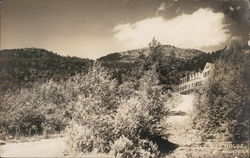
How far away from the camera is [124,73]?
12.4m

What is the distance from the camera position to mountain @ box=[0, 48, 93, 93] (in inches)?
354

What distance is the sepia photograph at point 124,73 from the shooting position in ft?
29.7

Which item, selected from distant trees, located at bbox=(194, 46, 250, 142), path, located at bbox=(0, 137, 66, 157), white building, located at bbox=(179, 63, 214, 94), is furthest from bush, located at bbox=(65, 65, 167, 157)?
distant trees, located at bbox=(194, 46, 250, 142)

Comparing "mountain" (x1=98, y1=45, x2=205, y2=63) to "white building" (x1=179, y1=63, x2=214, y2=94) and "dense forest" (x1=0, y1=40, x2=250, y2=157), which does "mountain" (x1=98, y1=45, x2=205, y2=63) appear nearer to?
"dense forest" (x1=0, y1=40, x2=250, y2=157)

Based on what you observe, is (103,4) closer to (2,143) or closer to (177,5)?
(177,5)

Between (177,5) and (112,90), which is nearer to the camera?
(177,5)

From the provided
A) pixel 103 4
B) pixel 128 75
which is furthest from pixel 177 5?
pixel 128 75

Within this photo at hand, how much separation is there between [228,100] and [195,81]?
1935mm

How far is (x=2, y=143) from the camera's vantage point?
895 cm

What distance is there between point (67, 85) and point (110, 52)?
10.5 feet

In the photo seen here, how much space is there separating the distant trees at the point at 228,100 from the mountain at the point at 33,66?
4.21 metres

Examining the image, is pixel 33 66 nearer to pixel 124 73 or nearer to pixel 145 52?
pixel 124 73

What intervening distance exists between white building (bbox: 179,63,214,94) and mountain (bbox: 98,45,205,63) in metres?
0.78

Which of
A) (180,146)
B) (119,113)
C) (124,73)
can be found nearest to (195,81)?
(124,73)
